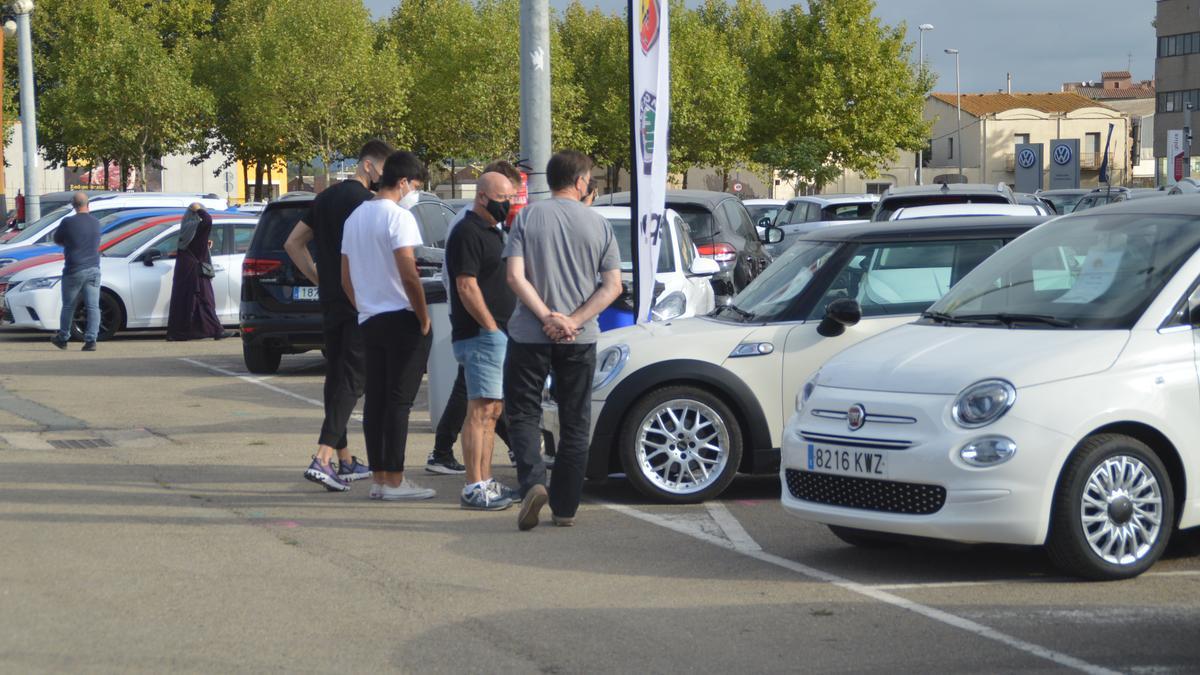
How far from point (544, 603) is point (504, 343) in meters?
2.39

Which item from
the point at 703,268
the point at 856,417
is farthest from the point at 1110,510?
the point at 703,268

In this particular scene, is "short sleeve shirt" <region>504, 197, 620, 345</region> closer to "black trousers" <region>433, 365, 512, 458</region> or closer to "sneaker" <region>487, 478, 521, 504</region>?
"sneaker" <region>487, 478, 521, 504</region>

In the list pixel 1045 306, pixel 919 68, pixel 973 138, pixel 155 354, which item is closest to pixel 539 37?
pixel 1045 306

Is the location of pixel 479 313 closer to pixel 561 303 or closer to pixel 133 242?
pixel 561 303

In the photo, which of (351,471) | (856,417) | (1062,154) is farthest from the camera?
(1062,154)

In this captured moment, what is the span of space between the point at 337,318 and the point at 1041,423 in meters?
4.44

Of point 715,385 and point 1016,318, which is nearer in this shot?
point 1016,318

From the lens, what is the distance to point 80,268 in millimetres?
19703

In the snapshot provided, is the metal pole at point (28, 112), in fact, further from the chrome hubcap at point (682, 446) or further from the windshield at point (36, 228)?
the chrome hubcap at point (682, 446)

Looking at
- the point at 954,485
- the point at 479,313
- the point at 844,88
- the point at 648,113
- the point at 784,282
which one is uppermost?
the point at 844,88

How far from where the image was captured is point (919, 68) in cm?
6894

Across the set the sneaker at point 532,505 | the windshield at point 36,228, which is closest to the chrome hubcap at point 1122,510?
the sneaker at point 532,505

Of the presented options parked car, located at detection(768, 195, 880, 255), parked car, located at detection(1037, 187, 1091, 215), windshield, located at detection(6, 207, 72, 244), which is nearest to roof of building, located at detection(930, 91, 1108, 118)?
parked car, located at detection(1037, 187, 1091, 215)

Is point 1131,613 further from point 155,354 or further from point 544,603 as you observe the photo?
point 155,354
